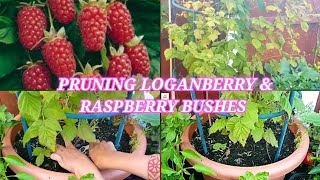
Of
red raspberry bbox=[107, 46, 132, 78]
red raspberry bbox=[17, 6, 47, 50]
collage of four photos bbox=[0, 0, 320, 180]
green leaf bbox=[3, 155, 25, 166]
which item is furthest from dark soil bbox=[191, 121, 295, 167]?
red raspberry bbox=[17, 6, 47, 50]

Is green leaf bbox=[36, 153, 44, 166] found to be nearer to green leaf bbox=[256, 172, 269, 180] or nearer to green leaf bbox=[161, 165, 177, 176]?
green leaf bbox=[161, 165, 177, 176]

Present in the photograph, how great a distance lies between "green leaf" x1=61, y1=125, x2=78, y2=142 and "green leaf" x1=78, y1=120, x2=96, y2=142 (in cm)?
2

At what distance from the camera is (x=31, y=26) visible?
1148mm

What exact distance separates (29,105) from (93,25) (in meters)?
0.40

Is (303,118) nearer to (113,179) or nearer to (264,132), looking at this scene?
(264,132)

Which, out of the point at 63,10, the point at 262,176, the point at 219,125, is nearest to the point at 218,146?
the point at 219,125

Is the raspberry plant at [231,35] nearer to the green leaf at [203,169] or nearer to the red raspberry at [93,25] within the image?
the red raspberry at [93,25]

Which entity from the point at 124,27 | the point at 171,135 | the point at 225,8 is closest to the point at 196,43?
the point at 225,8

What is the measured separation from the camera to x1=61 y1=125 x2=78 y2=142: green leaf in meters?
1.45

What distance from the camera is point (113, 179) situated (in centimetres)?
148

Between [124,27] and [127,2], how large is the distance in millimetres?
68

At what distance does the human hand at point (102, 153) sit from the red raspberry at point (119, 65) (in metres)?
0.34

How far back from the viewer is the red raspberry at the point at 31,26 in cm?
114

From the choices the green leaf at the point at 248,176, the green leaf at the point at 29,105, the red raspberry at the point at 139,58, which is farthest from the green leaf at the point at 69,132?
the green leaf at the point at 248,176
